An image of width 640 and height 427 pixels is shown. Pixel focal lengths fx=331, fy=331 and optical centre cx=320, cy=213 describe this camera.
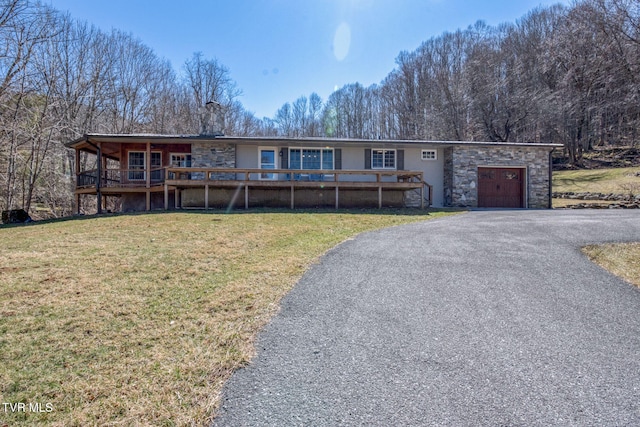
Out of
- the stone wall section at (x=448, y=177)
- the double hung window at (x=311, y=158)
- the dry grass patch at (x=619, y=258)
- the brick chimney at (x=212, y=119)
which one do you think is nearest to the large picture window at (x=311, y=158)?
the double hung window at (x=311, y=158)

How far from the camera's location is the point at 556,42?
2700cm

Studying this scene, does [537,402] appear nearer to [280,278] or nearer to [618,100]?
[280,278]

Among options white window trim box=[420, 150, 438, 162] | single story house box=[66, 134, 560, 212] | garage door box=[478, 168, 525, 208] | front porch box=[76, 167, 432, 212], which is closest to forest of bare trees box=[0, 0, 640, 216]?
single story house box=[66, 134, 560, 212]

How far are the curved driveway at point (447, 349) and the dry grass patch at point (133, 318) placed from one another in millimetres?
341

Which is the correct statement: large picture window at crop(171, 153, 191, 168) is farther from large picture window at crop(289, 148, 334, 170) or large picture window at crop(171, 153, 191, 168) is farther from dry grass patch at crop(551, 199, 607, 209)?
dry grass patch at crop(551, 199, 607, 209)

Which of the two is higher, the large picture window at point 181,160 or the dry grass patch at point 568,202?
the large picture window at point 181,160

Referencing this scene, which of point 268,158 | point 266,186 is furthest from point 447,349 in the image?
point 268,158

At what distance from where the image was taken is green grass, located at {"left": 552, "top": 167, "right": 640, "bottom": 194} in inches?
702

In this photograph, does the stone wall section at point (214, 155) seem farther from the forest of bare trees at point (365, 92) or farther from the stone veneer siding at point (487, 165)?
the stone veneer siding at point (487, 165)

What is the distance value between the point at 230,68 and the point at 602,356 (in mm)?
36099

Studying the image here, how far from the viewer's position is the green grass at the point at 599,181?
1783 centimetres

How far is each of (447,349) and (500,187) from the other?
49.0 ft

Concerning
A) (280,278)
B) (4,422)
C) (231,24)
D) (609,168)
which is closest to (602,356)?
(280,278)

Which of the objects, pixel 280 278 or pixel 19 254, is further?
pixel 19 254
